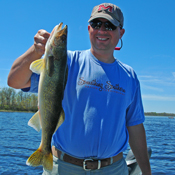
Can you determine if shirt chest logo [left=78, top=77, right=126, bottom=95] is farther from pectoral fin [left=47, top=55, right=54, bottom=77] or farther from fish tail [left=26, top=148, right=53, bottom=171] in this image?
fish tail [left=26, top=148, right=53, bottom=171]

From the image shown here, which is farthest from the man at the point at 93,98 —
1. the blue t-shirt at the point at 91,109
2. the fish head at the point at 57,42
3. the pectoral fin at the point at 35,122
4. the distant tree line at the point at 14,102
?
the distant tree line at the point at 14,102

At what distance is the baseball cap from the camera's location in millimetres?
2977

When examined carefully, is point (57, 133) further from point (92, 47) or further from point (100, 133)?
point (92, 47)

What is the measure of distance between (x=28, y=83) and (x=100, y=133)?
1138 mm

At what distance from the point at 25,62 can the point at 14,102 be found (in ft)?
348

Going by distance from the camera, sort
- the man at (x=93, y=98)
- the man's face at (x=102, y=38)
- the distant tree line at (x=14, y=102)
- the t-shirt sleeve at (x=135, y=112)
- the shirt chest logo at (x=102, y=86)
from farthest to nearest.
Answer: the distant tree line at (x=14, y=102)
the t-shirt sleeve at (x=135, y=112)
the man's face at (x=102, y=38)
the shirt chest logo at (x=102, y=86)
the man at (x=93, y=98)

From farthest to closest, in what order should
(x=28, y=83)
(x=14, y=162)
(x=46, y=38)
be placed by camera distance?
1. (x=14, y=162)
2. (x=28, y=83)
3. (x=46, y=38)

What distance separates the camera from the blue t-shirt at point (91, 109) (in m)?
2.68

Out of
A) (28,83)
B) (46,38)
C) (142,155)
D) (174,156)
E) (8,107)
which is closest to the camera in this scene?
(46,38)

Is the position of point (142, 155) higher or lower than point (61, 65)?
lower

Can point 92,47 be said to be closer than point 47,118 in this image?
No

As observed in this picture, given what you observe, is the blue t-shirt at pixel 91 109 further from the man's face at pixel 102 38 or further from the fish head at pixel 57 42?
the fish head at pixel 57 42

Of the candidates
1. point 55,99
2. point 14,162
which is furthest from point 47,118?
point 14,162

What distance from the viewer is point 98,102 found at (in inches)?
108
